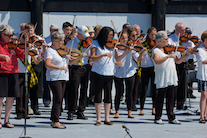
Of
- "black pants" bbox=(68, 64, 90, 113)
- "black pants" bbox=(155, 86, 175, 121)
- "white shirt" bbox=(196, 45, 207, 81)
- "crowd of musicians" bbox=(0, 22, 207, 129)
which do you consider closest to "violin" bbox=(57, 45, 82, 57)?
"crowd of musicians" bbox=(0, 22, 207, 129)

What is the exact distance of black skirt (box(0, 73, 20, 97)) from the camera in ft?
22.0

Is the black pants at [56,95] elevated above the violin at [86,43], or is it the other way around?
the violin at [86,43]

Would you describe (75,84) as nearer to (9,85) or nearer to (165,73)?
(9,85)

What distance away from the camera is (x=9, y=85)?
679 centimetres

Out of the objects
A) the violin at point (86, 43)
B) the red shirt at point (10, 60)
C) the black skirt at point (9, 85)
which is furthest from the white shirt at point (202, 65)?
the black skirt at point (9, 85)

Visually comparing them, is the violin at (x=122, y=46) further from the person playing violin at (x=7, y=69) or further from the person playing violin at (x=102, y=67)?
the person playing violin at (x=7, y=69)

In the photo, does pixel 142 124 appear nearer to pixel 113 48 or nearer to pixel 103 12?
pixel 113 48

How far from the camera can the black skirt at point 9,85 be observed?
669 centimetres

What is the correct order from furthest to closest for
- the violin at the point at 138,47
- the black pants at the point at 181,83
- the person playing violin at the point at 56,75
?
the black pants at the point at 181,83 → the violin at the point at 138,47 → the person playing violin at the point at 56,75

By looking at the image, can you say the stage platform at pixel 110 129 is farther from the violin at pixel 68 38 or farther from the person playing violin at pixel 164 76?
the violin at pixel 68 38

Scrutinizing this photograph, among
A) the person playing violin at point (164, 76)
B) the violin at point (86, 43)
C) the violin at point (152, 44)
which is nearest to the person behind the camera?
the person playing violin at point (164, 76)

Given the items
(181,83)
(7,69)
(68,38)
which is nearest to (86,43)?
(68,38)

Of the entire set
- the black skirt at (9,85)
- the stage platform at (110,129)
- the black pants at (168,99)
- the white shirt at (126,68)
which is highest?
the white shirt at (126,68)

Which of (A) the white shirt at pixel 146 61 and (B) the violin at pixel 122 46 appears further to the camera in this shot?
(A) the white shirt at pixel 146 61
